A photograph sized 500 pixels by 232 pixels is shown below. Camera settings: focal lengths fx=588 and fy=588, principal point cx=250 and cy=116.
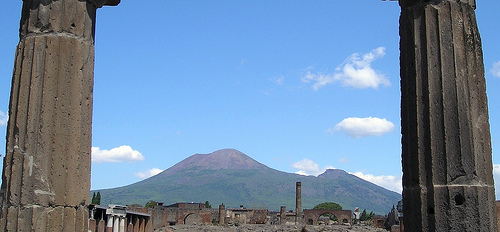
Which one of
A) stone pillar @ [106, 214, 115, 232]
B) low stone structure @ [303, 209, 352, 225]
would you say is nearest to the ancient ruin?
stone pillar @ [106, 214, 115, 232]

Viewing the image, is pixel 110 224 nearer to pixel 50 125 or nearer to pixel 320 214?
pixel 50 125

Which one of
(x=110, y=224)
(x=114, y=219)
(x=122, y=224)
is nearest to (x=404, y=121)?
(x=110, y=224)

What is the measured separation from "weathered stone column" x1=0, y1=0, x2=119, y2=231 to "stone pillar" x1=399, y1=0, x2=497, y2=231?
371cm

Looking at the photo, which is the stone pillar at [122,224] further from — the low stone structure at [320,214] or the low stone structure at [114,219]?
the low stone structure at [320,214]

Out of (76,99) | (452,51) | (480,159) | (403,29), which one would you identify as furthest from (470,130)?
(76,99)

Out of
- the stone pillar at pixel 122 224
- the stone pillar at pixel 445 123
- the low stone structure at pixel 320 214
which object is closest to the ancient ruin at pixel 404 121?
the stone pillar at pixel 445 123

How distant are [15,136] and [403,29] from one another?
4.60 meters

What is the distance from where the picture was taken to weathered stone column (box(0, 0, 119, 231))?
6629mm

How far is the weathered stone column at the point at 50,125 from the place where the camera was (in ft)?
21.7

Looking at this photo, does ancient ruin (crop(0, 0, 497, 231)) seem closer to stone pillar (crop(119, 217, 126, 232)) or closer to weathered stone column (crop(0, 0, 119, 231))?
weathered stone column (crop(0, 0, 119, 231))

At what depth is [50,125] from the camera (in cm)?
676

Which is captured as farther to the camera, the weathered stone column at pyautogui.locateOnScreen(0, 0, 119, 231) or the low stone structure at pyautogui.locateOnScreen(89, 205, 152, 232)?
the low stone structure at pyautogui.locateOnScreen(89, 205, 152, 232)

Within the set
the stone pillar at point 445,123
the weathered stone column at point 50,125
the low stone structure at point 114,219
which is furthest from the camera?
the low stone structure at point 114,219

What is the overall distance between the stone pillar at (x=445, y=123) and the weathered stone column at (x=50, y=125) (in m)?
3.71
